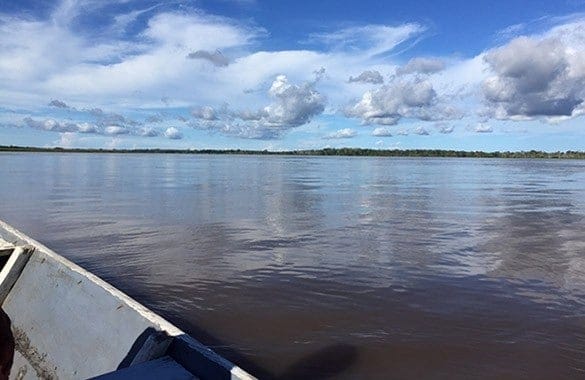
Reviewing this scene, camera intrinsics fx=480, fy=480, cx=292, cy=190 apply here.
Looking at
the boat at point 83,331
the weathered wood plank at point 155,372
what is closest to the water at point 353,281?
the boat at point 83,331

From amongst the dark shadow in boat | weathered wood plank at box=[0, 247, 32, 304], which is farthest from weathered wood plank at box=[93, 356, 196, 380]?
weathered wood plank at box=[0, 247, 32, 304]

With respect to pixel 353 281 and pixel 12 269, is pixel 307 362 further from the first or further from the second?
pixel 12 269

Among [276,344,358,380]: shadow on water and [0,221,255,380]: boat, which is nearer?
[0,221,255,380]: boat

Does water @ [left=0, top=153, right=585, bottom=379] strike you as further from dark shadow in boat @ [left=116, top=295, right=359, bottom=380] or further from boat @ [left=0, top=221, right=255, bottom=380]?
boat @ [left=0, top=221, right=255, bottom=380]

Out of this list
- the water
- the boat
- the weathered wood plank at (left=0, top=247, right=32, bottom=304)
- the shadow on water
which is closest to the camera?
the boat

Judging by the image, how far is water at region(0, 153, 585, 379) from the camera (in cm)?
552

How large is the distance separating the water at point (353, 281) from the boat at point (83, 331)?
161 centimetres

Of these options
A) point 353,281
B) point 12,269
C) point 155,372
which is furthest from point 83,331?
point 353,281

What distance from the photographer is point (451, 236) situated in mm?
12539

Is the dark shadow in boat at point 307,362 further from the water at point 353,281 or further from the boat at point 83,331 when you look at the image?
the boat at point 83,331

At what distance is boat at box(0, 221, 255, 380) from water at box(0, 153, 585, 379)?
5.28 ft

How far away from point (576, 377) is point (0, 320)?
534 cm

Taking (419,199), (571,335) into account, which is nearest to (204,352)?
(571,335)

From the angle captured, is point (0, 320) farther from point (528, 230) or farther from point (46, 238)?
point (528, 230)
